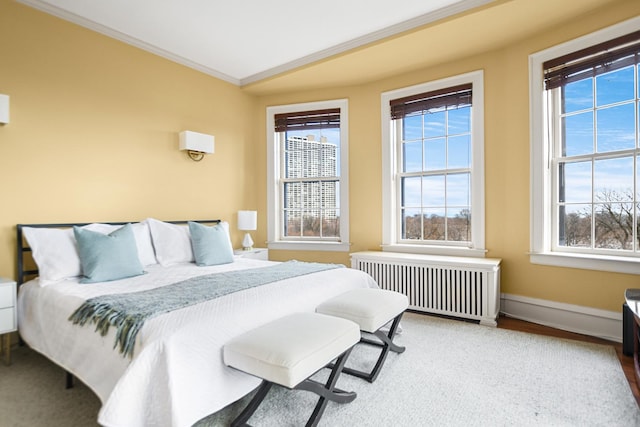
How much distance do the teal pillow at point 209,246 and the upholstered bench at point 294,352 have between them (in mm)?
1521

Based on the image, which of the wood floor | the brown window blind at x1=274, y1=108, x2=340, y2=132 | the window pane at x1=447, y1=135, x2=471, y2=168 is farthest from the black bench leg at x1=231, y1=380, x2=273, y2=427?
the brown window blind at x1=274, y1=108, x2=340, y2=132

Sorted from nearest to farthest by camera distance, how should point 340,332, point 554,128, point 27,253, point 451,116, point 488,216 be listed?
point 340,332
point 27,253
point 554,128
point 488,216
point 451,116

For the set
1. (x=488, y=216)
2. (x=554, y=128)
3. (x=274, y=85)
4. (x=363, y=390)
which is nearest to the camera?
(x=363, y=390)

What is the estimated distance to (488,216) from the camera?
3.62 meters

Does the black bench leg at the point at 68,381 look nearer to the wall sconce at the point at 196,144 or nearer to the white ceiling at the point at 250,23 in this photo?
the wall sconce at the point at 196,144

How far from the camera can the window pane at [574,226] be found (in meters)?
3.08

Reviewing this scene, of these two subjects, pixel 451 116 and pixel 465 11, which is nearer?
pixel 465 11

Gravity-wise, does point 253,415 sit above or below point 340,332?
below

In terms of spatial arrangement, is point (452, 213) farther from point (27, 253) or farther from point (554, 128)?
point (27, 253)

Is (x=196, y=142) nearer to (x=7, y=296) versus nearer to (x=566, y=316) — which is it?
(x=7, y=296)

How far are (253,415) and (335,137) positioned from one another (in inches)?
139

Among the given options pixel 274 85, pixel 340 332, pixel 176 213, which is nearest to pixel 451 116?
pixel 274 85

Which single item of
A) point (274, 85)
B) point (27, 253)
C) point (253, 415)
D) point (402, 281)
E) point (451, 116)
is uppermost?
point (274, 85)

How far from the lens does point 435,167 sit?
157 inches
